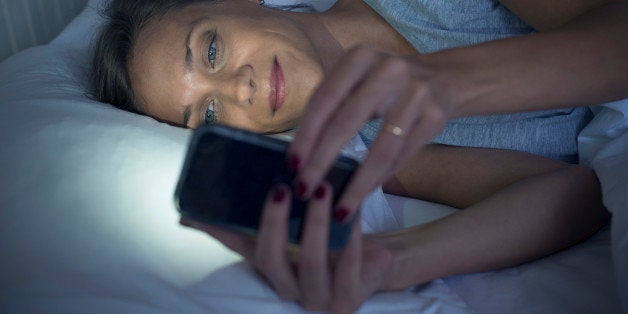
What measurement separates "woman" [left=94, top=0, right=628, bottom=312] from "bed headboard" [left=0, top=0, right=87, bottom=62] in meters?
0.21

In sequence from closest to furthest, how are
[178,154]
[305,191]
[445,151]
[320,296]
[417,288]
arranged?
[305,191], [320,296], [417,288], [178,154], [445,151]

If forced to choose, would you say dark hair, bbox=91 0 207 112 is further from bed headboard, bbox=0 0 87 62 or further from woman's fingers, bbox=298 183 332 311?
Answer: woman's fingers, bbox=298 183 332 311

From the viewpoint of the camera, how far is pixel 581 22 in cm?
66

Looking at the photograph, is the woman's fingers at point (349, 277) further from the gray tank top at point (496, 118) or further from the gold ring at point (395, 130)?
the gray tank top at point (496, 118)

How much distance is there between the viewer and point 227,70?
0.96m

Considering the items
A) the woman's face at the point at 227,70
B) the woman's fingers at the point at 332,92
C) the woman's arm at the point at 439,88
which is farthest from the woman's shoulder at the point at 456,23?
the woman's fingers at the point at 332,92

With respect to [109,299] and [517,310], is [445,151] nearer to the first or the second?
[517,310]

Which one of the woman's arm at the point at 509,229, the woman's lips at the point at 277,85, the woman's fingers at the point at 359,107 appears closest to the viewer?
the woman's fingers at the point at 359,107

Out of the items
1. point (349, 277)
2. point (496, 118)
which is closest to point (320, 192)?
point (349, 277)

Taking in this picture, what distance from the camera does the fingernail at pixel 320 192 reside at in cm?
48

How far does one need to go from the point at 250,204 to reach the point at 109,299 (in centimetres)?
20

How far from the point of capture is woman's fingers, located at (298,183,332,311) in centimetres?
48

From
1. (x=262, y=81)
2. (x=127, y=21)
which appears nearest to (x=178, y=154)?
(x=262, y=81)

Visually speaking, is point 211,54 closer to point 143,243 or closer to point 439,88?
point 143,243
